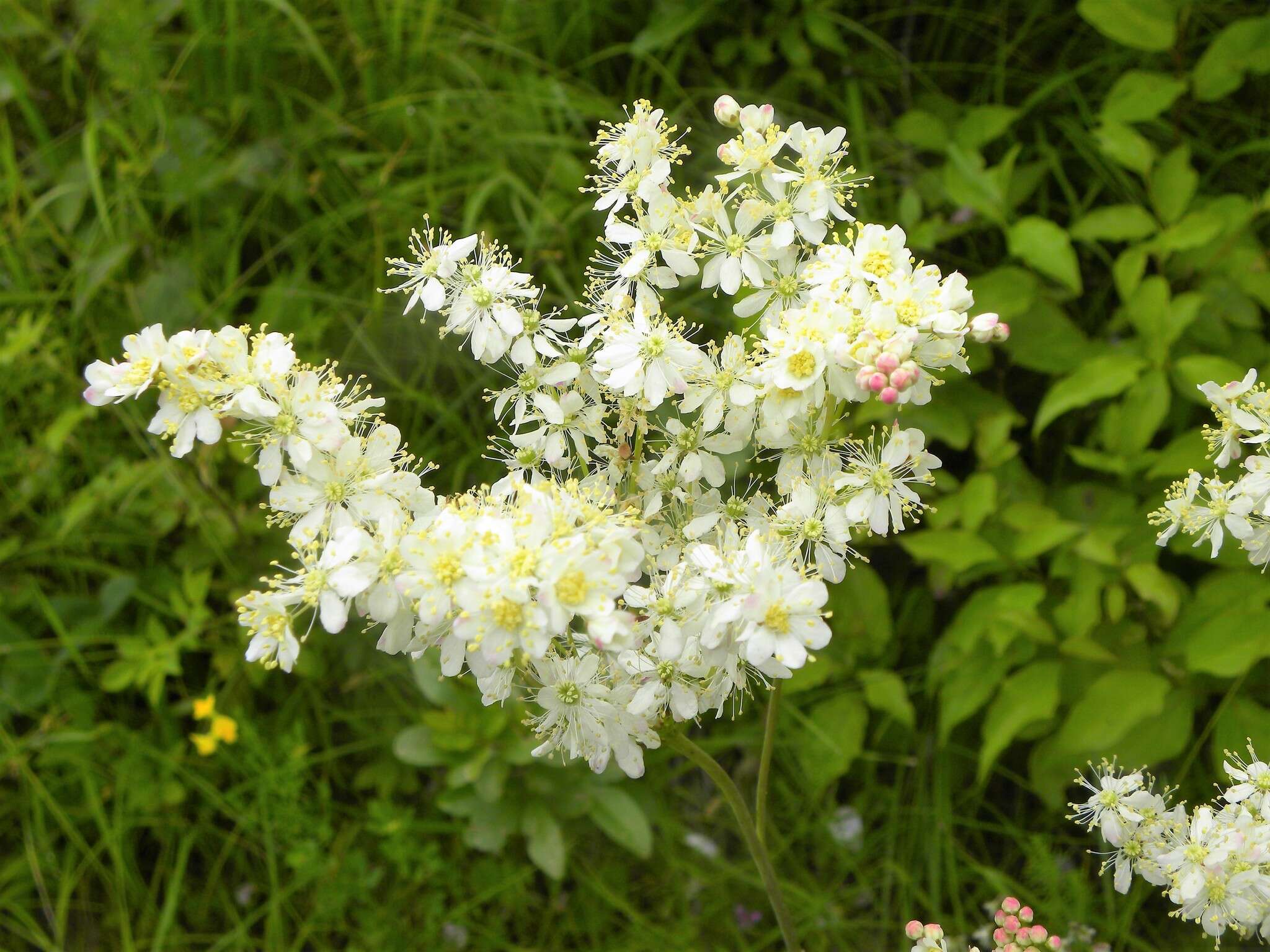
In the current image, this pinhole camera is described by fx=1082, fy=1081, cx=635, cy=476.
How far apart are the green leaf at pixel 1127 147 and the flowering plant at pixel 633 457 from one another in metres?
1.09

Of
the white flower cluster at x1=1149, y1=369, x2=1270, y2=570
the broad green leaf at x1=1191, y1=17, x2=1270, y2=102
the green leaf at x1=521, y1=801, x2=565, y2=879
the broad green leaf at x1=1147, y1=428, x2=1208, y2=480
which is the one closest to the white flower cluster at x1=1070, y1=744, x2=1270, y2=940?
the white flower cluster at x1=1149, y1=369, x2=1270, y2=570

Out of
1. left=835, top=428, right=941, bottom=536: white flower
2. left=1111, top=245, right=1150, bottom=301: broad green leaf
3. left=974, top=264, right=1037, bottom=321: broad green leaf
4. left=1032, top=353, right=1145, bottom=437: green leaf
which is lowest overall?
left=1032, top=353, right=1145, bottom=437: green leaf

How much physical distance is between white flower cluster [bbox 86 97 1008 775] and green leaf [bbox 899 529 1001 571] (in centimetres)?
70

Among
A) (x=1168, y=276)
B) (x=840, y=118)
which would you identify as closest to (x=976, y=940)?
(x=1168, y=276)

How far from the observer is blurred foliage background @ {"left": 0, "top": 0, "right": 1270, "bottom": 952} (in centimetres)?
215

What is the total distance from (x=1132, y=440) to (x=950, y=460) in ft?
2.17

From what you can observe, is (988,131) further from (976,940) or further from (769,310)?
(976,940)

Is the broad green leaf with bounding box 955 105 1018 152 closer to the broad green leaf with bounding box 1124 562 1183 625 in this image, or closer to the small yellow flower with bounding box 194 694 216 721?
the broad green leaf with bounding box 1124 562 1183 625

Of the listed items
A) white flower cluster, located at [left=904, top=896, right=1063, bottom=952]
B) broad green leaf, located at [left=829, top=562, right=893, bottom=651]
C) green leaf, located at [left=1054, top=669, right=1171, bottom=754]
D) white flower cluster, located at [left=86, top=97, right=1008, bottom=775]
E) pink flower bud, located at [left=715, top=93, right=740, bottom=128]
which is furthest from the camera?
broad green leaf, located at [left=829, top=562, right=893, bottom=651]

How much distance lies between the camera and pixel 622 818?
2.23 meters

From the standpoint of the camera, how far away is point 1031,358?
2.28 m

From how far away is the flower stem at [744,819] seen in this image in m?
1.32

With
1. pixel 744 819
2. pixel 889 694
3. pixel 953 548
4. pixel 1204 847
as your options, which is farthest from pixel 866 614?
pixel 1204 847

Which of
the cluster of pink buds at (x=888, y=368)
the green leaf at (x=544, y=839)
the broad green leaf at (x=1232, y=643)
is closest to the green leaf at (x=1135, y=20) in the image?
the broad green leaf at (x=1232, y=643)
